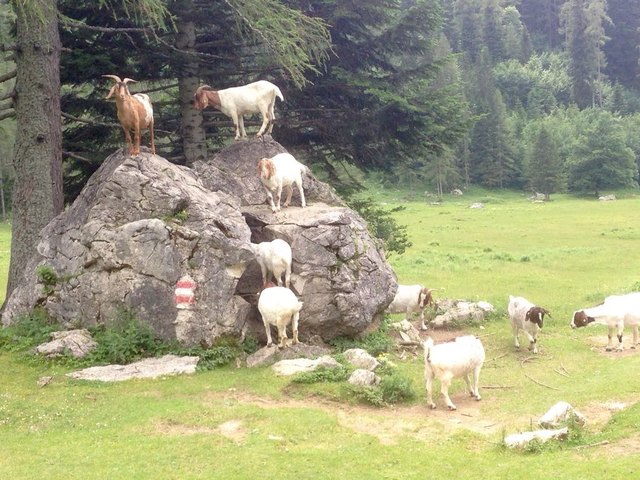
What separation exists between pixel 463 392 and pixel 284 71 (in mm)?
11476

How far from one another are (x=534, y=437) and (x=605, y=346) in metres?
7.24

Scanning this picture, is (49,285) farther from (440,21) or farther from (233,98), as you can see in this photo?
(440,21)

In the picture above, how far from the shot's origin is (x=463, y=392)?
40.2 ft

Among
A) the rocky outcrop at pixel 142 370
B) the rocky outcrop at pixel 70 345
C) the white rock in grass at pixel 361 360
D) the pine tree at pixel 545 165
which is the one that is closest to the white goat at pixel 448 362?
the white rock in grass at pixel 361 360

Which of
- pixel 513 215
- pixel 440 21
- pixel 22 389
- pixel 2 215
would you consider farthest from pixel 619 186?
pixel 22 389

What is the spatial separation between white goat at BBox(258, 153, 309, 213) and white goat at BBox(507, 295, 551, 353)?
5552 millimetres

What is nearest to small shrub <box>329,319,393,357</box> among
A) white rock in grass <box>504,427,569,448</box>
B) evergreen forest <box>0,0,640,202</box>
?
white rock in grass <box>504,427,569,448</box>

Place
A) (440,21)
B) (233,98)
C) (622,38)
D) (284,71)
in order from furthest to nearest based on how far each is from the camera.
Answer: (622,38) < (440,21) < (284,71) < (233,98)

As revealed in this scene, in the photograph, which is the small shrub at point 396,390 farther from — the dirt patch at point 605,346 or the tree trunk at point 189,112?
the tree trunk at point 189,112

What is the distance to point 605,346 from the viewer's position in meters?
15.4

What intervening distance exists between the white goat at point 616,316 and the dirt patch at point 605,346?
0.13 meters

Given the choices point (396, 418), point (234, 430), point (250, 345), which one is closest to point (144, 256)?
point (250, 345)

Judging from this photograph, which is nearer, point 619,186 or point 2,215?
point 2,215

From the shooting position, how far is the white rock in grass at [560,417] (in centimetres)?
966
